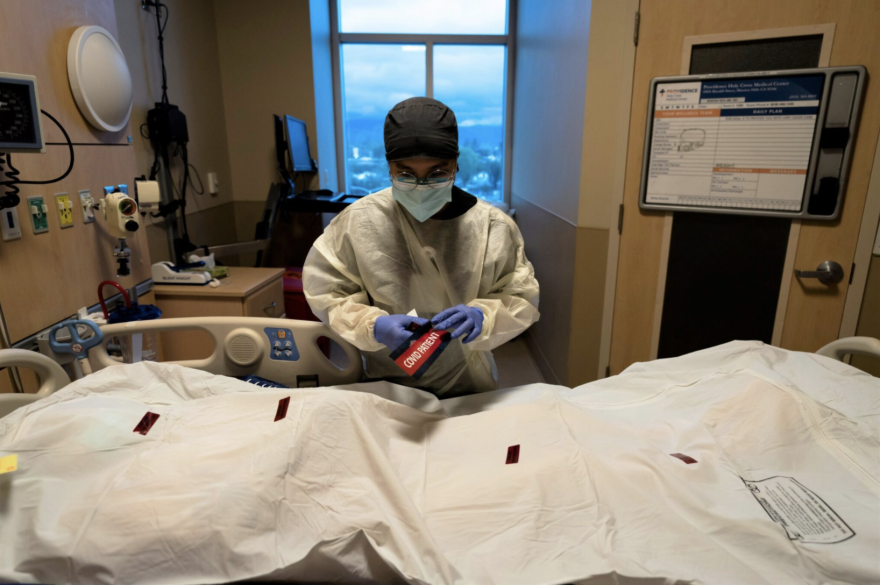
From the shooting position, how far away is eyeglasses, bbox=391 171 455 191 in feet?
4.27

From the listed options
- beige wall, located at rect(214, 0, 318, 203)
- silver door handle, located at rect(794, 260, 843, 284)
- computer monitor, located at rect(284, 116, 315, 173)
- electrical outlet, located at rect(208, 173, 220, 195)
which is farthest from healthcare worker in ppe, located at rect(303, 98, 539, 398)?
beige wall, located at rect(214, 0, 318, 203)

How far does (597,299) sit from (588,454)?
148 centimetres

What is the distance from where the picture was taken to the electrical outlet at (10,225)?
55.0 inches

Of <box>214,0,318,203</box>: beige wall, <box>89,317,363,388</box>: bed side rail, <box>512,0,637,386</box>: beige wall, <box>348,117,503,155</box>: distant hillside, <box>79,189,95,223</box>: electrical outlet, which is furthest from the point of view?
<box>348,117,503,155</box>: distant hillside

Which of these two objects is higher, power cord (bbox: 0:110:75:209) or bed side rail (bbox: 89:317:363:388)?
power cord (bbox: 0:110:75:209)

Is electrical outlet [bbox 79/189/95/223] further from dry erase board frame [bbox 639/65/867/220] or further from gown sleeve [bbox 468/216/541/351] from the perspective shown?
dry erase board frame [bbox 639/65/867/220]

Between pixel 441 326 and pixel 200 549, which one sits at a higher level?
pixel 441 326

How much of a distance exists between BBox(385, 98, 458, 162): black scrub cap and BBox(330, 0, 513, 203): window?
3.15 metres

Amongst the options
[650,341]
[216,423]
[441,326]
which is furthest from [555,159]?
[216,423]

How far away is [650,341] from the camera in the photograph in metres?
2.32

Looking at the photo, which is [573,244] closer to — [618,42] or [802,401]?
[618,42]

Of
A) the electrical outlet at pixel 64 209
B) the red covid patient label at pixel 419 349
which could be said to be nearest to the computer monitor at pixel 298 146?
the electrical outlet at pixel 64 209

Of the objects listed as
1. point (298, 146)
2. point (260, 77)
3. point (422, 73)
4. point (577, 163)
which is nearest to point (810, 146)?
point (577, 163)

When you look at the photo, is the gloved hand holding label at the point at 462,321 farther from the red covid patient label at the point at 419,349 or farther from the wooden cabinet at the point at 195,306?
the wooden cabinet at the point at 195,306
